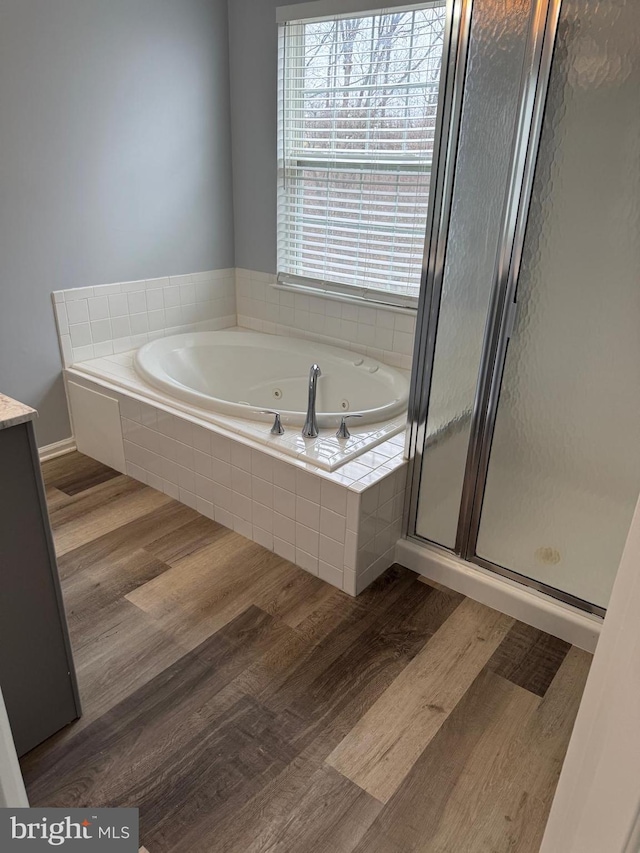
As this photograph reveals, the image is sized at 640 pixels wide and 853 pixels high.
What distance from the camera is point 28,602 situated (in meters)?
1.42

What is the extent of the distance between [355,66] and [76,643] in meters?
2.75

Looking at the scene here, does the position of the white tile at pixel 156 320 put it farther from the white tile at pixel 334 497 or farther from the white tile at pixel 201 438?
the white tile at pixel 334 497

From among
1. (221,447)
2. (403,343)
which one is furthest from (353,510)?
(403,343)

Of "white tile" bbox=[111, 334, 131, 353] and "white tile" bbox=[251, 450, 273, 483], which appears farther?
"white tile" bbox=[111, 334, 131, 353]

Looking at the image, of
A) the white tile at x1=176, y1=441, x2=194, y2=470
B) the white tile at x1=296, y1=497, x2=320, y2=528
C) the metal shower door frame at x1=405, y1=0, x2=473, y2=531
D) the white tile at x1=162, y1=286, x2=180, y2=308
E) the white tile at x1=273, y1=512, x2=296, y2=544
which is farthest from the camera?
the white tile at x1=162, y1=286, x2=180, y2=308

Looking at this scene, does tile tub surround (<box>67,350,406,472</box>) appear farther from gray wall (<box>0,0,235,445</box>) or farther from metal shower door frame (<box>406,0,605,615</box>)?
gray wall (<box>0,0,235,445</box>)

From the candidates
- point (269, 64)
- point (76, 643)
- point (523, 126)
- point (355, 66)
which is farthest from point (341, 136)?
point (76, 643)

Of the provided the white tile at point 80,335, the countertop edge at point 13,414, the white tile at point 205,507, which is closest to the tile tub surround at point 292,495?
the white tile at point 205,507

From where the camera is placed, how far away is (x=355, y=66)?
289 cm

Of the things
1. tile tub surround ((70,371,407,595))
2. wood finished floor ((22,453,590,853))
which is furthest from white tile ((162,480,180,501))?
wood finished floor ((22,453,590,853))

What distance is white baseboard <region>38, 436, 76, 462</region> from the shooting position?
3.10 metres

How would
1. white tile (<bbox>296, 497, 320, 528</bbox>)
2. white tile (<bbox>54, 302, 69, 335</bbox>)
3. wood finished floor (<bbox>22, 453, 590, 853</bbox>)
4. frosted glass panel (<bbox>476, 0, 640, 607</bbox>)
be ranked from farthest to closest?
white tile (<bbox>54, 302, 69, 335</bbox>) → white tile (<bbox>296, 497, 320, 528</bbox>) → frosted glass panel (<bbox>476, 0, 640, 607</bbox>) → wood finished floor (<bbox>22, 453, 590, 853</bbox>)

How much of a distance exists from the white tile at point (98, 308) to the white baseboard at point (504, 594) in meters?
1.95

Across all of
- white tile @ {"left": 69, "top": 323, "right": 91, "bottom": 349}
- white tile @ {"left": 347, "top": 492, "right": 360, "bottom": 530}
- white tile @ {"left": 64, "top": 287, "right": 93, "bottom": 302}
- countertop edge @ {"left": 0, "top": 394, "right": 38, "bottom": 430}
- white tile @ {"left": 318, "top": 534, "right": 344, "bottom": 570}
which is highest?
countertop edge @ {"left": 0, "top": 394, "right": 38, "bottom": 430}
